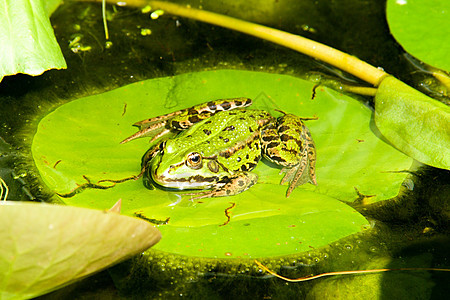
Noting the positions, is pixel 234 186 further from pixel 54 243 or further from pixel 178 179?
pixel 54 243

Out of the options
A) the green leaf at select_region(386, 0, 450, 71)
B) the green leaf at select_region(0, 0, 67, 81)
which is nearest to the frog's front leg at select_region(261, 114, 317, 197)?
the green leaf at select_region(386, 0, 450, 71)

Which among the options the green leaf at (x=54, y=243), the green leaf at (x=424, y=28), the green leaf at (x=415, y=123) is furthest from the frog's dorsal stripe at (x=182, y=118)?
the green leaf at (x=424, y=28)

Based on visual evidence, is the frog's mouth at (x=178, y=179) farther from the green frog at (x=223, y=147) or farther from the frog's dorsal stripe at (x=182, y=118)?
the frog's dorsal stripe at (x=182, y=118)

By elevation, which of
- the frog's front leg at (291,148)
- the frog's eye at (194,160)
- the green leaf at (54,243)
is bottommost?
the frog's eye at (194,160)

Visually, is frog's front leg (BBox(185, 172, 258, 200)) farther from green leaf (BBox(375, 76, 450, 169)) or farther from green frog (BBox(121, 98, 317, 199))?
green leaf (BBox(375, 76, 450, 169))

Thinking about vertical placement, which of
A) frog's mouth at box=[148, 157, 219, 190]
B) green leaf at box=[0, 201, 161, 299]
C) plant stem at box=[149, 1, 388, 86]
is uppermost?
plant stem at box=[149, 1, 388, 86]
